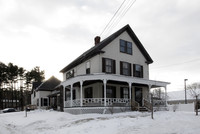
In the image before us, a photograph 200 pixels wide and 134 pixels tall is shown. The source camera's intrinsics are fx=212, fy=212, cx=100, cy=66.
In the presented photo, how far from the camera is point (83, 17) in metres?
14.0

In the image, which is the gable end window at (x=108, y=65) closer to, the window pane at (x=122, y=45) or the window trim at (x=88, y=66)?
the window trim at (x=88, y=66)

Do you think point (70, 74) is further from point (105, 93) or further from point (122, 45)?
point (105, 93)

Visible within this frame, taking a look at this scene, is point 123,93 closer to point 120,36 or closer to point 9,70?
point 120,36

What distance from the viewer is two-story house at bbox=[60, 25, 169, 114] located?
19000mm

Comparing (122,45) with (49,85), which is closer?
(122,45)

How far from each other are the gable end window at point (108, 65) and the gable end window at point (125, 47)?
7.26 feet

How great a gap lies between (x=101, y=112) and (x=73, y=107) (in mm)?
2746

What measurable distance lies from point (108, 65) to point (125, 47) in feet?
11.1

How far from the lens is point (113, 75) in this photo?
18.3 meters

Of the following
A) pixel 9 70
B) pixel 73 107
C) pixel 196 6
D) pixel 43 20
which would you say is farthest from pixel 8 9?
pixel 9 70

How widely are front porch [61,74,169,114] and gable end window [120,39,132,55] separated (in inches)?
141

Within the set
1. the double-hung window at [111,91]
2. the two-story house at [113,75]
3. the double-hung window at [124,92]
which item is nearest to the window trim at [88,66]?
the two-story house at [113,75]

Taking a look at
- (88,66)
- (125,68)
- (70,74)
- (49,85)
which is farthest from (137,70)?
(49,85)

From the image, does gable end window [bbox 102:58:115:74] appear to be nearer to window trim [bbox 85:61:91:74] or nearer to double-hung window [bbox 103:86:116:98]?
double-hung window [bbox 103:86:116:98]
